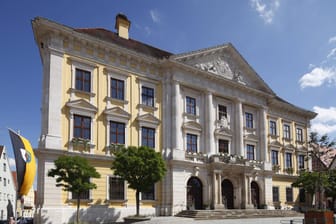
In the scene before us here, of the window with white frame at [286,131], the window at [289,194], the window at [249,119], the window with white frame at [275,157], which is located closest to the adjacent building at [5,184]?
the window at [249,119]

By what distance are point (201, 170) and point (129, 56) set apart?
10496mm

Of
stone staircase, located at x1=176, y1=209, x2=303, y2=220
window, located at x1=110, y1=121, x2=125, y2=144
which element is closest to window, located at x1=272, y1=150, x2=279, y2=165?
stone staircase, located at x1=176, y1=209, x2=303, y2=220

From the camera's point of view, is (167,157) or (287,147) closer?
(167,157)

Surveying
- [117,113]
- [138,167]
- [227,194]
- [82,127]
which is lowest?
[227,194]

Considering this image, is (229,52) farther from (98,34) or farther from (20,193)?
(20,193)

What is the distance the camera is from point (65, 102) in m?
25.1

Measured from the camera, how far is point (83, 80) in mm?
26469

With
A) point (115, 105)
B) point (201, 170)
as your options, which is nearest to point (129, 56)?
point (115, 105)

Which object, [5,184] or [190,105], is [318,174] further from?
[5,184]

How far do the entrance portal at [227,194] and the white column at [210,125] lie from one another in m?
3.06

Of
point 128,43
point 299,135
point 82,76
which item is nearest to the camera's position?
point 82,76

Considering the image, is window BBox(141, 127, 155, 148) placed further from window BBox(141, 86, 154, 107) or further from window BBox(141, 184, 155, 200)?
window BBox(141, 184, 155, 200)

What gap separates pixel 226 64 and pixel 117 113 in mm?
12609

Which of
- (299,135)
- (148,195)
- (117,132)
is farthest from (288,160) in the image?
(117,132)
